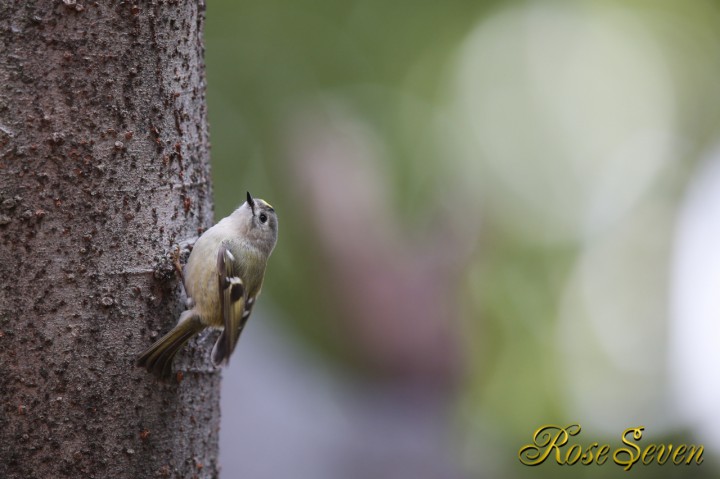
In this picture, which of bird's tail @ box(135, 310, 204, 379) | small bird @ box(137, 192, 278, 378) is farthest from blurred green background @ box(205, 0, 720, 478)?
bird's tail @ box(135, 310, 204, 379)

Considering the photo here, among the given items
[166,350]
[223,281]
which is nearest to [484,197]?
[223,281]

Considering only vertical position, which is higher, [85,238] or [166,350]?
[85,238]

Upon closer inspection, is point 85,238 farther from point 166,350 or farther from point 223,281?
point 223,281

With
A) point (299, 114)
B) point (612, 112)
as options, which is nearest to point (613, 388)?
point (612, 112)

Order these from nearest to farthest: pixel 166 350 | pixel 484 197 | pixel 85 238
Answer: pixel 85 238 < pixel 166 350 < pixel 484 197

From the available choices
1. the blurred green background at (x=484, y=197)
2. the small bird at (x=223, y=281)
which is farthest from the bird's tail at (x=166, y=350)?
the blurred green background at (x=484, y=197)

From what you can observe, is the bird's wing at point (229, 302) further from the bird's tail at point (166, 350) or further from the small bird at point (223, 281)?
the bird's tail at point (166, 350)

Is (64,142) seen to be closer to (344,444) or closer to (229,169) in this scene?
(344,444)
